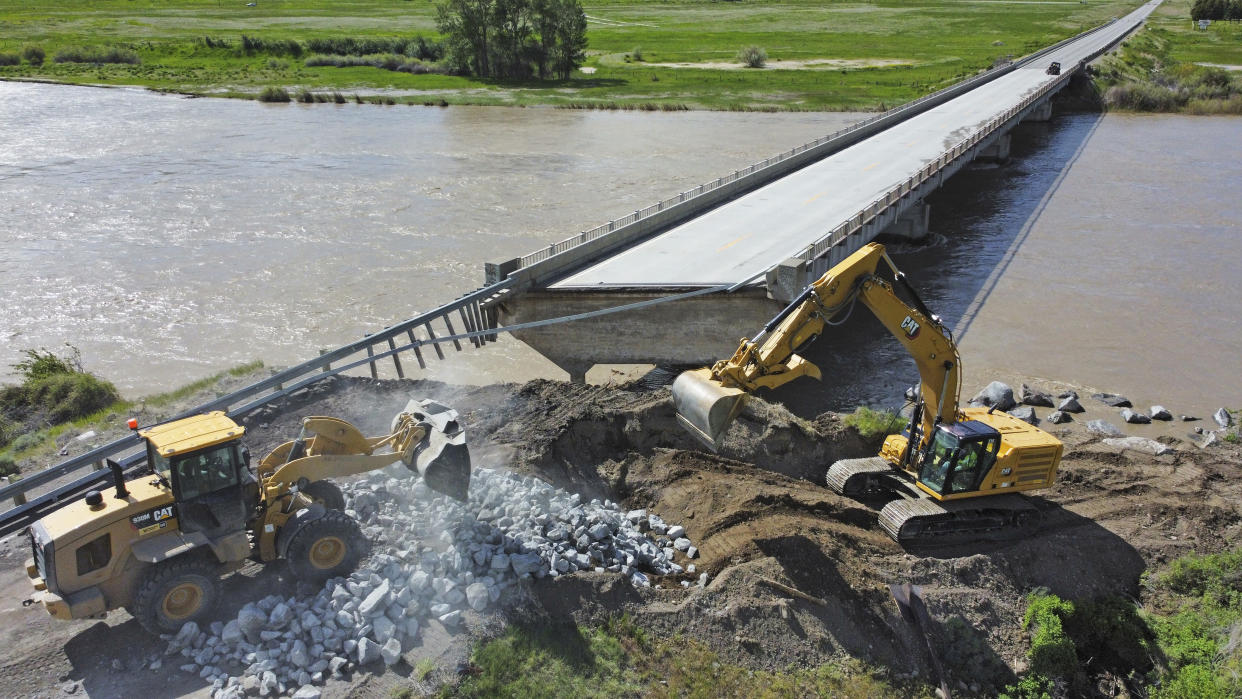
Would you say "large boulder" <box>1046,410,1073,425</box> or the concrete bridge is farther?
the concrete bridge

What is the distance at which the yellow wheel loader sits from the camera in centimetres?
1081

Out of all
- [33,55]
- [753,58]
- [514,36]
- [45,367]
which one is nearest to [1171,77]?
[753,58]

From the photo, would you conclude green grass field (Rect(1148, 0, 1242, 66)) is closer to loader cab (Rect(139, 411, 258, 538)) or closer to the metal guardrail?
the metal guardrail

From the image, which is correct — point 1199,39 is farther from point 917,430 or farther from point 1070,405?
point 917,430

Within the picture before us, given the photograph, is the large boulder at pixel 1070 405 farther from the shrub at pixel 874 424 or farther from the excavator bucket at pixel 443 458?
the excavator bucket at pixel 443 458

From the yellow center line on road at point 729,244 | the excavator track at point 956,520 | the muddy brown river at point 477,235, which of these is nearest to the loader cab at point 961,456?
the excavator track at point 956,520

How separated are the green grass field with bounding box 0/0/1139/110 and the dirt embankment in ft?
184

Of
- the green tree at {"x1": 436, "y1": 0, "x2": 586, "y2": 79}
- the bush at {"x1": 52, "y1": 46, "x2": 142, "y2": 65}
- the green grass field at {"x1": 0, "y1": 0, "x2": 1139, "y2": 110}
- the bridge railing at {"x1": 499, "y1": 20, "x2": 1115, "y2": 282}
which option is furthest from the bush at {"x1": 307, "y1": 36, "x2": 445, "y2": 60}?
the bridge railing at {"x1": 499, "y1": 20, "x2": 1115, "y2": 282}

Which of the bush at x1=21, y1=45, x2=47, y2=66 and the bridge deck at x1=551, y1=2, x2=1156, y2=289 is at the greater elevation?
the bush at x1=21, y1=45, x2=47, y2=66

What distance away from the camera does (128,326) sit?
86.8 ft

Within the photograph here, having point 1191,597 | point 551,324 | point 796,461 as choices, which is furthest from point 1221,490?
point 551,324

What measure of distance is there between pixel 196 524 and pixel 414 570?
9.42 ft

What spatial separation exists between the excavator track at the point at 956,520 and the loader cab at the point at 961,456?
0.32m

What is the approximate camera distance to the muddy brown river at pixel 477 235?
2466 centimetres
